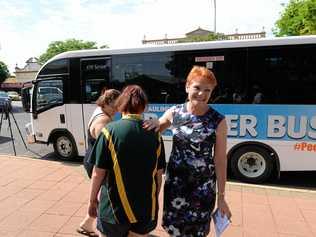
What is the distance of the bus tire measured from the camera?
8547 mm

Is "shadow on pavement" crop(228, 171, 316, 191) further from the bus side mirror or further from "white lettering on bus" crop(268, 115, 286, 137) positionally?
the bus side mirror

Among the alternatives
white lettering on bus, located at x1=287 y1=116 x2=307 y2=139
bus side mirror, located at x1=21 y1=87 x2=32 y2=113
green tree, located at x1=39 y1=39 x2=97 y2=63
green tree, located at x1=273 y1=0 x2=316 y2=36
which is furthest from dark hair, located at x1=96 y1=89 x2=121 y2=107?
green tree, located at x1=39 y1=39 x2=97 y2=63

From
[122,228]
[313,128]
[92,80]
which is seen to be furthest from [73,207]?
[313,128]

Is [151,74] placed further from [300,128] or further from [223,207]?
[223,207]

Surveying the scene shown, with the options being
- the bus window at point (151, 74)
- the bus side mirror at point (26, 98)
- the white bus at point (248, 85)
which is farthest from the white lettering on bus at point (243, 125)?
the bus side mirror at point (26, 98)

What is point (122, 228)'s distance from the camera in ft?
8.43

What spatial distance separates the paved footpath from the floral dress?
159cm

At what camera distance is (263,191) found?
6008 millimetres

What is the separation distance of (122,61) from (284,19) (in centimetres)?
1792

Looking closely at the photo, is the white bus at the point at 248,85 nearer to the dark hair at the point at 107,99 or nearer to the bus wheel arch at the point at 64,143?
the bus wheel arch at the point at 64,143

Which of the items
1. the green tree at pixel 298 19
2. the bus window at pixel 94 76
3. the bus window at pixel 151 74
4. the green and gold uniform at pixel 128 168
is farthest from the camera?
the green tree at pixel 298 19

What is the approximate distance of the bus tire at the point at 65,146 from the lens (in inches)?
336

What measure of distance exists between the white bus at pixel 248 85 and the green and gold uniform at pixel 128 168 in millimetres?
4439

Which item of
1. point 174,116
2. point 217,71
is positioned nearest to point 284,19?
point 217,71
